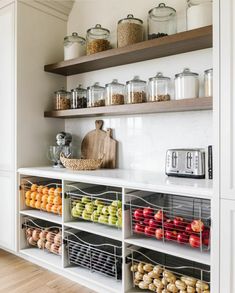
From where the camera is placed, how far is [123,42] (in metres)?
2.14

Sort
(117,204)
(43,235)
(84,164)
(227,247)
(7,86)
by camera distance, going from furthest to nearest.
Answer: (7,86)
(43,235)
(84,164)
(117,204)
(227,247)

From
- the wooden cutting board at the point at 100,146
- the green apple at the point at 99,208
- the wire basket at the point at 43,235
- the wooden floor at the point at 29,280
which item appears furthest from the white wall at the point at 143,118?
the wooden floor at the point at 29,280

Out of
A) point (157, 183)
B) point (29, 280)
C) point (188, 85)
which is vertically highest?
point (188, 85)

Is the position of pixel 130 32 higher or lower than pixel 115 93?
higher

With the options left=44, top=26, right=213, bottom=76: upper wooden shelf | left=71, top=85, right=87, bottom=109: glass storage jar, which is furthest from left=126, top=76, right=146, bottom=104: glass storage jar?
left=71, top=85, right=87, bottom=109: glass storage jar

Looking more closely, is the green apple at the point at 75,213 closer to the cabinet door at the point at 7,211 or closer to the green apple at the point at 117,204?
the green apple at the point at 117,204

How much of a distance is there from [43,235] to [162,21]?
6.36 ft

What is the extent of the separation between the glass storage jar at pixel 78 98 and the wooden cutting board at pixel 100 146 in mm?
204

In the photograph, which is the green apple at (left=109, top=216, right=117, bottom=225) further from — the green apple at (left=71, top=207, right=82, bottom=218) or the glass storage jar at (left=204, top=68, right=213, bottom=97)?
the glass storage jar at (left=204, top=68, right=213, bottom=97)

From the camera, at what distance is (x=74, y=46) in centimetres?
251

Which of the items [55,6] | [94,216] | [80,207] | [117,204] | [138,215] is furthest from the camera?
[55,6]

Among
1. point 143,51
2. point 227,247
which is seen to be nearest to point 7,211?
point 143,51

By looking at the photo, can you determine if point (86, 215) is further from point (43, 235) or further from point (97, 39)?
point (97, 39)

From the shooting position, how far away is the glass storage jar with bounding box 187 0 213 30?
1.82 meters
